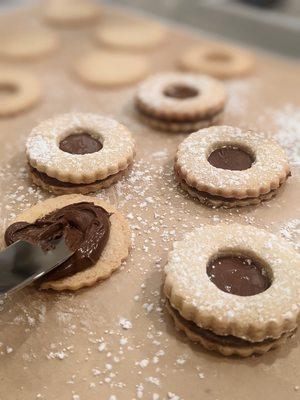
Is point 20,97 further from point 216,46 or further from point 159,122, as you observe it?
point 216,46

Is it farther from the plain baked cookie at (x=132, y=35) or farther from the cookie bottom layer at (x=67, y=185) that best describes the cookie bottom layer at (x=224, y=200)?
the plain baked cookie at (x=132, y=35)

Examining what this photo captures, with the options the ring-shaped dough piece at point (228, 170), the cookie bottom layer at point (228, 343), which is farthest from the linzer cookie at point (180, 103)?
the cookie bottom layer at point (228, 343)

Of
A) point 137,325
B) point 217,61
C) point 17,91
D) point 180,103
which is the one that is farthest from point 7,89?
point 137,325

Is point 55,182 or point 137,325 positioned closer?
point 137,325

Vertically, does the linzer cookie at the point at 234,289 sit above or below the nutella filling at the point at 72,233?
above

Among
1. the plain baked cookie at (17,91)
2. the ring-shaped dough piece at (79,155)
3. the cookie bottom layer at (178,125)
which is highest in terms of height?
the ring-shaped dough piece at (79,155)

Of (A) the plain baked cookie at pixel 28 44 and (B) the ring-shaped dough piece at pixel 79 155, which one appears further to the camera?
(A) the plain baked cookie at pixel 28 44

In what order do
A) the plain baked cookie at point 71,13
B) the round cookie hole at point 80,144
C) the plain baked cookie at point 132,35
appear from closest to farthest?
the round cookie hole at point 80,144 → the plain baked cookie at point 132,35 → the plain baked cookie at point 71,13

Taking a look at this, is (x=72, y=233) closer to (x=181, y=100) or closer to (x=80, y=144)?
(x=80, y=144)
